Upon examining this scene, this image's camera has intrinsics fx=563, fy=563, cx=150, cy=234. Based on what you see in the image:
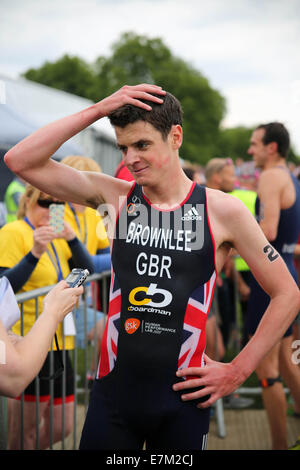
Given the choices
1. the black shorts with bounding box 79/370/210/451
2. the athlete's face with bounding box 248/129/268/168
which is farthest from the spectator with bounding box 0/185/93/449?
the athlete's face with bounding box 248/129/268/168

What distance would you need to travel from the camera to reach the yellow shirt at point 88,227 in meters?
4.51

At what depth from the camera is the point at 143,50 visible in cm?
5244

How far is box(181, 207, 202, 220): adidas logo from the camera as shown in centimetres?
244

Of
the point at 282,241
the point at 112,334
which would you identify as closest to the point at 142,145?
the point at 112,334

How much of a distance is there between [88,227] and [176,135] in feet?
7.35

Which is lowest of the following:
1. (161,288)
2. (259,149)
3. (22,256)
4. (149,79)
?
(161,288)

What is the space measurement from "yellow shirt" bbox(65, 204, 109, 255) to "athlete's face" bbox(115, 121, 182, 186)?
7.00 ft

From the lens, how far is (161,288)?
2.38m

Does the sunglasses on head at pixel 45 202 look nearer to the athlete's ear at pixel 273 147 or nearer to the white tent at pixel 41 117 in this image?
the white tent at pixel 41 117

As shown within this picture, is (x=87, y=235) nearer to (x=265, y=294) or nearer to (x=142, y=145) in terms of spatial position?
(x=265, y=294)

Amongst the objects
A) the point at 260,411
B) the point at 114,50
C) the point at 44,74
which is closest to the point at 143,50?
the point at 114,50

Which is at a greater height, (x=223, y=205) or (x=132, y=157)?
(x=132, y=157)

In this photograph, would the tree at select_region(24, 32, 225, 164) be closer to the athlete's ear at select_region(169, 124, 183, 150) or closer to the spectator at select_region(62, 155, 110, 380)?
the spectator at select_region(62, 155, 110, 380)

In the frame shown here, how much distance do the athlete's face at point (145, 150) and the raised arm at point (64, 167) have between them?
0.10 m
